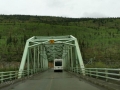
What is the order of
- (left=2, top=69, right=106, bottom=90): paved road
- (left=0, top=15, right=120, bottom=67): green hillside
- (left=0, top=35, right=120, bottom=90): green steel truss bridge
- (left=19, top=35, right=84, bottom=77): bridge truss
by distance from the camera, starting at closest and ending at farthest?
(left=2, top=69, right=106, bottom=90): paved road
(left=0, top=35, right=120, bottom=90): green steel truss bridge
(left=19, top=35, right=84, bottom=77): bridge truss
(left=0, top=15, right=120, bottom=67): green hillside

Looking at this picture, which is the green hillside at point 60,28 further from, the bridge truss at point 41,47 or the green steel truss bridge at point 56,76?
the green steel truss bridge at point 56,76

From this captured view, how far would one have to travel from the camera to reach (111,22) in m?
176

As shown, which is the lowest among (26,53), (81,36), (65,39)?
(26,53)

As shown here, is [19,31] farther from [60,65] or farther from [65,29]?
[60,65]

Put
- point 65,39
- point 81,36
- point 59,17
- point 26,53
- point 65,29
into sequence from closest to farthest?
point 26,53 → point 65,39 → point 81,36 → point 65,29 → point 59,17

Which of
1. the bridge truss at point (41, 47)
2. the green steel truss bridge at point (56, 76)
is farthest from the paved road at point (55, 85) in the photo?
the bridge truss at point (41, 47)

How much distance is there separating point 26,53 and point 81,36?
10192cm

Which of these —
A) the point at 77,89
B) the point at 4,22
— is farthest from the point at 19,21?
the point at 77,89

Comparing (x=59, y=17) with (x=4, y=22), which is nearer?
(x=4, y=22)

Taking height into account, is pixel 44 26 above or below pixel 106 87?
above

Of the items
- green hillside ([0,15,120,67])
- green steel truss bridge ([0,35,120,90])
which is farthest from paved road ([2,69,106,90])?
green hillside ([0,15,120,67])

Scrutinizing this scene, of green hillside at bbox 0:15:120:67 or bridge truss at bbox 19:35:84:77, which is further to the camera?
green hillside at bbox 0:15:120:67

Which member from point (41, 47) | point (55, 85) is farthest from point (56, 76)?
point (41, 47)

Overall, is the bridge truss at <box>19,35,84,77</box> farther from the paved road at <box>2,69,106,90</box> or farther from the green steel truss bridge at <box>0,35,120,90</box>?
the paved road at <box>2,69,106,90</box>
